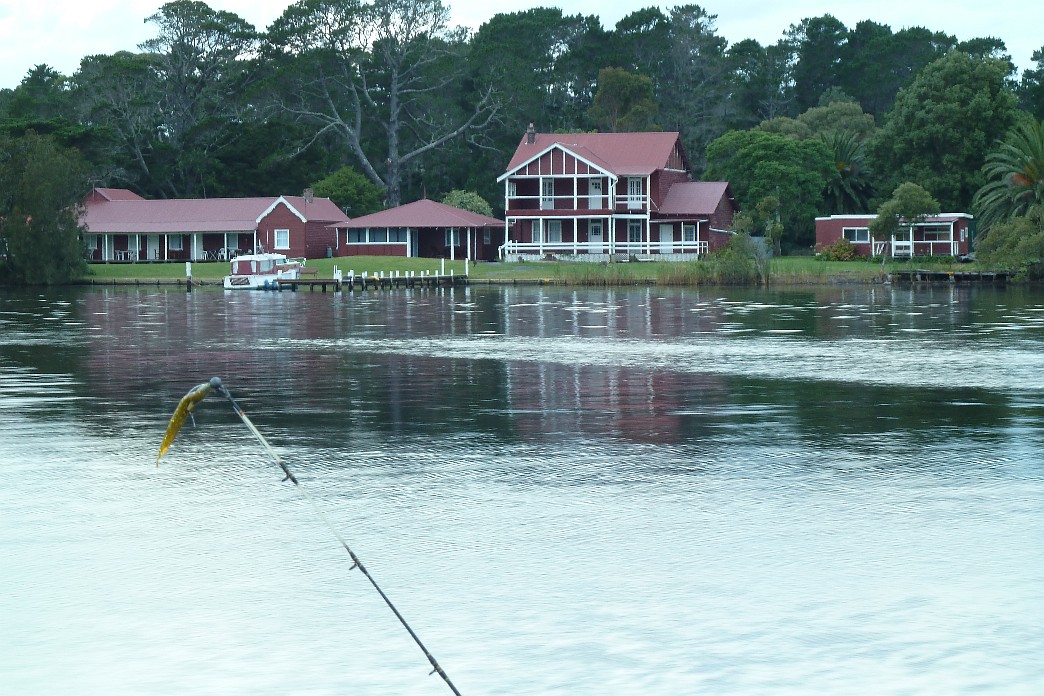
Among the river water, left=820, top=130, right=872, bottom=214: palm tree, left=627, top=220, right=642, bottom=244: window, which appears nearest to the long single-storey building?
left=820, top=130, right=872, bottom=214: palm tree

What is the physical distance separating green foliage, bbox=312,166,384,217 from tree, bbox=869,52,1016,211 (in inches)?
1534

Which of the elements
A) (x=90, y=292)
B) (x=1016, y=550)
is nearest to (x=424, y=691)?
(x=1016, y=550)

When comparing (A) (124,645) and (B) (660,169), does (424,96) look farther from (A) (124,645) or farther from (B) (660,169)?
(A) (124,645)

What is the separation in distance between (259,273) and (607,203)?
26.3 m

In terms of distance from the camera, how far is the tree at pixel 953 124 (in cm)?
9994

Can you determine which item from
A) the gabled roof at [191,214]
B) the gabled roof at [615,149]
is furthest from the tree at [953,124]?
the gabled roof at [191,214]

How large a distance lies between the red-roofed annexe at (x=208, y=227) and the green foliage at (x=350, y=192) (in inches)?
167

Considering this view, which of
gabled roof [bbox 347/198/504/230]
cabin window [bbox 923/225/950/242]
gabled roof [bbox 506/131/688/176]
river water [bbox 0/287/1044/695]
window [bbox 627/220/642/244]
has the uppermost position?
gabled roof [bbox 506/131/688/176]

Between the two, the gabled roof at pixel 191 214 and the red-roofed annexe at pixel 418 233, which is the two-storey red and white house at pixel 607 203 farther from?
the gabled roof at pixel 191 214

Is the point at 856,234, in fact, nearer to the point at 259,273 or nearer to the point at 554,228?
the point at 554,228

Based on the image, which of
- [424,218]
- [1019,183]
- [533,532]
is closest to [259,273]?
[424,218]

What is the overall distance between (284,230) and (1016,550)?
92849 mm

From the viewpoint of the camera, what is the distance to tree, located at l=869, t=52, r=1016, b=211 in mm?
99938

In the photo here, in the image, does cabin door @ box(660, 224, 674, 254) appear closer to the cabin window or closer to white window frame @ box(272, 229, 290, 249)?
the cabin window
